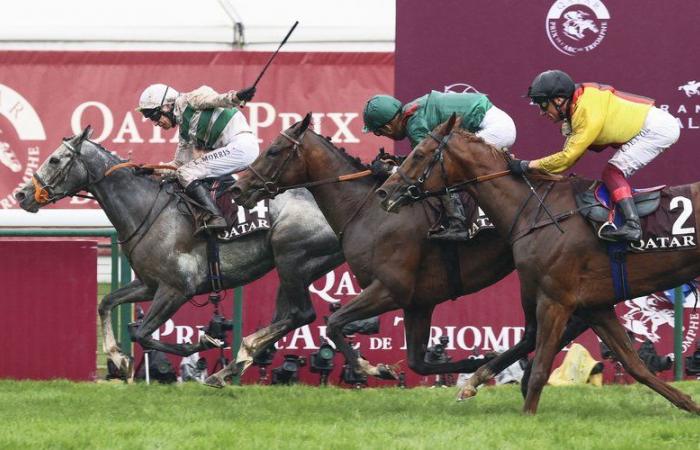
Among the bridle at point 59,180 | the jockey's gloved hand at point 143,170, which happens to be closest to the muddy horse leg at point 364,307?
the jockey's gloved hand at point 143,170

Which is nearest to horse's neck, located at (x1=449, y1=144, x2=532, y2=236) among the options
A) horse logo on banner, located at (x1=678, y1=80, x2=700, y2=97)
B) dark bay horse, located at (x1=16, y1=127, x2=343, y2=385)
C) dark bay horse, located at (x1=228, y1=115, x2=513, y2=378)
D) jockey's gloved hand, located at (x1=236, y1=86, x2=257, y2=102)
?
dark bay horse, located at (x1=228, y1=115, x2=513, y2=378)

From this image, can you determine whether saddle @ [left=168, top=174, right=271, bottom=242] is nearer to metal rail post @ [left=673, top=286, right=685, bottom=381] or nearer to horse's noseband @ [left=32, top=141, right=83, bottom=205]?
horse's noseband @ [left=32, top=141, right=83, bottom=205]

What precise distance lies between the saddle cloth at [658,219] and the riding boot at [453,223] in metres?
0.91

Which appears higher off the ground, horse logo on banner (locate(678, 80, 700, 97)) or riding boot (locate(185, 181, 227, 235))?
horse logo on banner (locate(678, 80, 700, 97))

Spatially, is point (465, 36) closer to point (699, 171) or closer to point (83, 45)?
point (699, 171)

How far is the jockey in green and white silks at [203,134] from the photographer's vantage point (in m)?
10.8

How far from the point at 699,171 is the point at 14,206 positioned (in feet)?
23.0

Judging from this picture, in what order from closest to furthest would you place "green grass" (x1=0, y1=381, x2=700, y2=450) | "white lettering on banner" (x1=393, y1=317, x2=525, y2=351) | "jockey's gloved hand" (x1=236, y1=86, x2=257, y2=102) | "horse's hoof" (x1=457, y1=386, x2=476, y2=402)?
"green grass" (x1=0, y1=381, x2=700, y2=450) < "horse's hoof" (x1=457, y1=386, x2=476, y2=402) < "jockey's gloved hand" (x1=236, y1=86, x2=257, y2=102) < "white lettering on banner" (x1=393, y1=317, x2=525, y2=351)

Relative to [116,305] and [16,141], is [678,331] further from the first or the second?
[16,141]

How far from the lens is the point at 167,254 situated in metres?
10.7

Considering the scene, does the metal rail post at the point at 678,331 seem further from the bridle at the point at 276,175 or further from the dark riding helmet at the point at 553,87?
the bridle at the point at 276,175

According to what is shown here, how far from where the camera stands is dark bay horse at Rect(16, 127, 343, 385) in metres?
10.7

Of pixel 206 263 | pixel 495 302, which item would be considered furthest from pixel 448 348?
pixel 206 263

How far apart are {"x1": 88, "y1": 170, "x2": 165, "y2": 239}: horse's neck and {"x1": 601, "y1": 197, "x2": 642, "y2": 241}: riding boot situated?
340cm
